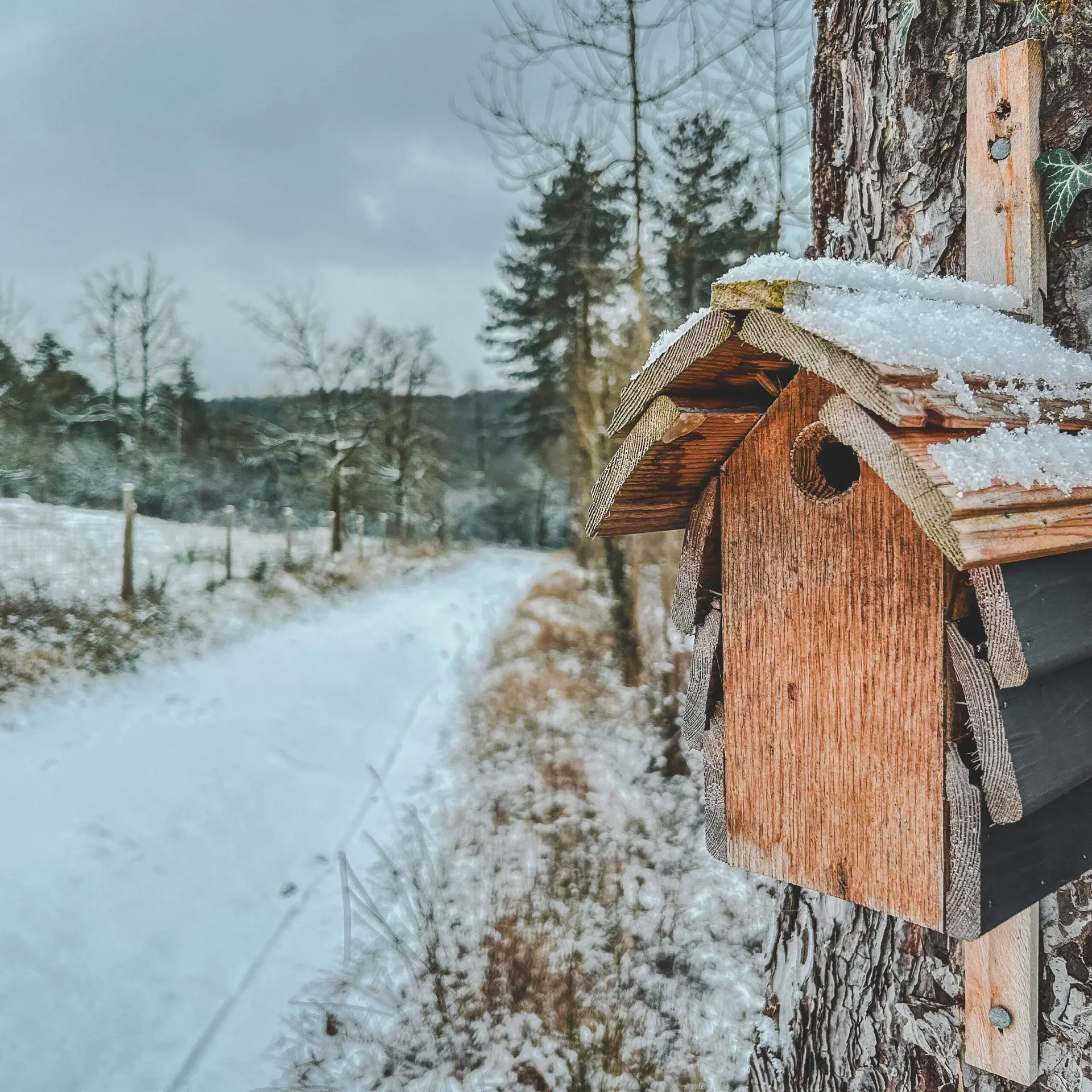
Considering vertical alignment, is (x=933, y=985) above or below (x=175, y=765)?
above

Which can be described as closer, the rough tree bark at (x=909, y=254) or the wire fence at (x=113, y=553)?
the rough tree bark at (x=909, y=254)

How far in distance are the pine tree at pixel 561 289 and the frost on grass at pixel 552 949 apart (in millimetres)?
3420

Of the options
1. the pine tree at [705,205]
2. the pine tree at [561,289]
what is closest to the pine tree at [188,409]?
the pine tree at [561,289]

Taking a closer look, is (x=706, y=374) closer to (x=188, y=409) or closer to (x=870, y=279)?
(x=870, y=279)

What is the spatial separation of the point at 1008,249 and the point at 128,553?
9590mm

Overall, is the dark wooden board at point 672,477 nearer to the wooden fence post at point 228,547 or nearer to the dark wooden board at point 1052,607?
the dark wooden board at point 1052,607

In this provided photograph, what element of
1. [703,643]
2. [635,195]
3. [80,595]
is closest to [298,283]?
[80,595]

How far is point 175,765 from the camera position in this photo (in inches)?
219

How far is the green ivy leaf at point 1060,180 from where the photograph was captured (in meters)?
1.26

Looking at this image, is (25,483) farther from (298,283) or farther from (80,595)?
(298,283)

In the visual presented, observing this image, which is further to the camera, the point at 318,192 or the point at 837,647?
the point at 318,192

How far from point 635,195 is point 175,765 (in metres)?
5.84

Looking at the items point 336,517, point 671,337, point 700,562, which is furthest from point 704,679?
point 336,517

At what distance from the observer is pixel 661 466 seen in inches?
44.0
